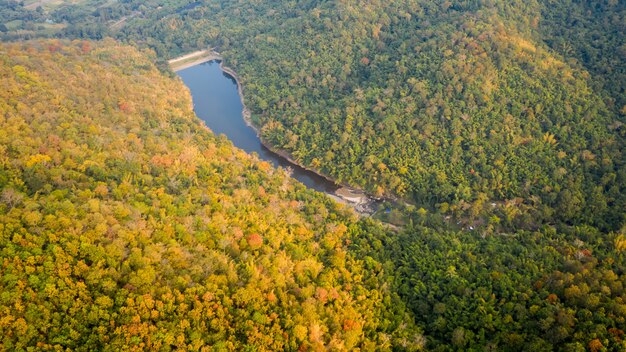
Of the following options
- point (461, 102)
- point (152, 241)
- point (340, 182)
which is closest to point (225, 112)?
point (340, 182)

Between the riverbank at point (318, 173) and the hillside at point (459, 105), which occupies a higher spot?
the hillside at point (459, 105)

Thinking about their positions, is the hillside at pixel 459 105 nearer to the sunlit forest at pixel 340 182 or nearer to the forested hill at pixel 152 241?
the sunlit forest at pixel 340 182

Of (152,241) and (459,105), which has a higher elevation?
(459,105)

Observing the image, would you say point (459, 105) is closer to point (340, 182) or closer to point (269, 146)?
point (340, 182)

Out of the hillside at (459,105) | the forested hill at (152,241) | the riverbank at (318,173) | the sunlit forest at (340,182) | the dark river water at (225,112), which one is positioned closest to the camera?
the forested hill at (152,241)

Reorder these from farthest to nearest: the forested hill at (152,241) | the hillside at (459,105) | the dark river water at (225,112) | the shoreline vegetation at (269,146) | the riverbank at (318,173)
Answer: the dark river water at (225,112) < the riverbank at (318,173) < the shoreline vegetation at (269,146) < the hillside at (459,105) < the forested hill at (152,241)

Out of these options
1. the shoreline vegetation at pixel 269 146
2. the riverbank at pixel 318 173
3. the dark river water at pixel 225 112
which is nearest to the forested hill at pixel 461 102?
the riverbank at pixel 318 173

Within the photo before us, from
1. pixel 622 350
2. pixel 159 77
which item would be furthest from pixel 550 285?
pixel 159 77
